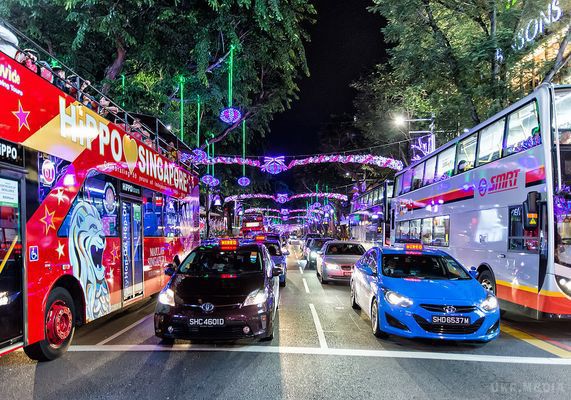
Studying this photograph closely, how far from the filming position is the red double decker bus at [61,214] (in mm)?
4930

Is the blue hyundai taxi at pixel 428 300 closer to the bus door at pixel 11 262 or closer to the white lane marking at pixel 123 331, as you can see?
the white lane marking at pixel 123 331

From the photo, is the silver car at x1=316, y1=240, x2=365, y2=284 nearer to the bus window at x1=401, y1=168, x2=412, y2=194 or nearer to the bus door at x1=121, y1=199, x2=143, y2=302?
the bus window at x1=401, y1=168, x2=412, y2=194

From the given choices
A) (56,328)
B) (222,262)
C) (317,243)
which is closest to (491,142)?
(222,262)

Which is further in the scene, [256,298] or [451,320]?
[256,298]

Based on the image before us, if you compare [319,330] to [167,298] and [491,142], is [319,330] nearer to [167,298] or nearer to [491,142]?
[167,298]

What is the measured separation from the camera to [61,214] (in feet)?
19.3

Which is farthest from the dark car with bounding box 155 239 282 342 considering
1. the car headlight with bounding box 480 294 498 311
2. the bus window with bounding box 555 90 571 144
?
the bus window with bounding box 555 90 571 144

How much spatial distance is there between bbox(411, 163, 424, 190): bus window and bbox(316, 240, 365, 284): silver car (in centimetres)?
299

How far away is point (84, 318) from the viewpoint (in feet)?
21.1

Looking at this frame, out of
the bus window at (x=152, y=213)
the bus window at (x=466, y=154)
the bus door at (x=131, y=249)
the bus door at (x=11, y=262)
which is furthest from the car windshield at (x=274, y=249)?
the bus door at (x=11, y=262)

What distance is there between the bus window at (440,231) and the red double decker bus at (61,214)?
314 inches

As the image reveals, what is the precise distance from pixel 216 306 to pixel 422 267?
397 centimetres

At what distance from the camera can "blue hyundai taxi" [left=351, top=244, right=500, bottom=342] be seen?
6340 millimetres

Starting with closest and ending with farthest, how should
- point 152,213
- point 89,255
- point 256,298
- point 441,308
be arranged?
point 441,308, point 256,298, point 89,255, point 152,213
